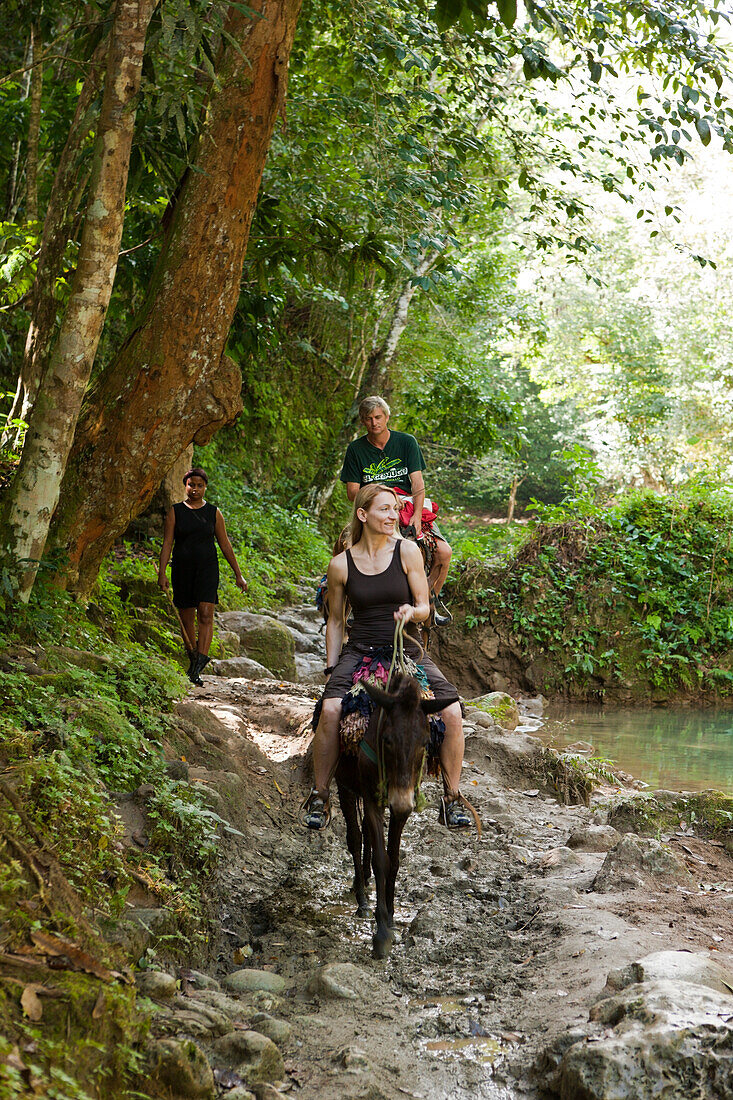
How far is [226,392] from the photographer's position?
26.4 feet

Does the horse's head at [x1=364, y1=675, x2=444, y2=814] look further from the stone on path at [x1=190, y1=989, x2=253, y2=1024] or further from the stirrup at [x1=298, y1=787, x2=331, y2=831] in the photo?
the stone on path at [x1=190, y1=989, x2=253, y2=1024]

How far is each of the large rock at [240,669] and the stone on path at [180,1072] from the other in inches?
310

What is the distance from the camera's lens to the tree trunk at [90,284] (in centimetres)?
647

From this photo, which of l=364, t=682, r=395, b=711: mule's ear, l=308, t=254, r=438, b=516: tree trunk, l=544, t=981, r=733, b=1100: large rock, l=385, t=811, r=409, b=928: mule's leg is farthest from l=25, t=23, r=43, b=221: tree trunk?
l=544, t=981, r=733, b=1100: large rock

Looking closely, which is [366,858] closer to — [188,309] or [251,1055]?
[251,1055]

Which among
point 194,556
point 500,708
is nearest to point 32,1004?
point 194,556

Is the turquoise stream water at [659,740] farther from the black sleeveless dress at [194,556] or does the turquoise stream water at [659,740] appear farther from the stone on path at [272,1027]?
the stone on path at [272,1027]

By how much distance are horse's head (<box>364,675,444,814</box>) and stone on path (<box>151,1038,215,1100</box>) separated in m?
1.93

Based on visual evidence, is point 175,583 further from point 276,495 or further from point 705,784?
point 276,495

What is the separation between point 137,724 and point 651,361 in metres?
27.5

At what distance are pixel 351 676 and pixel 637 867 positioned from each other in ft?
7.67

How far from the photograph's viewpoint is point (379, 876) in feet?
16.8

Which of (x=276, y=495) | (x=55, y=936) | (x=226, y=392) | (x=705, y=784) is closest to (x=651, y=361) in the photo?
(x=276, y=495)

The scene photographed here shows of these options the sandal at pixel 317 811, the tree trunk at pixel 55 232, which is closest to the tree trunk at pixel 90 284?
the tree trunk at pixel 55 232
